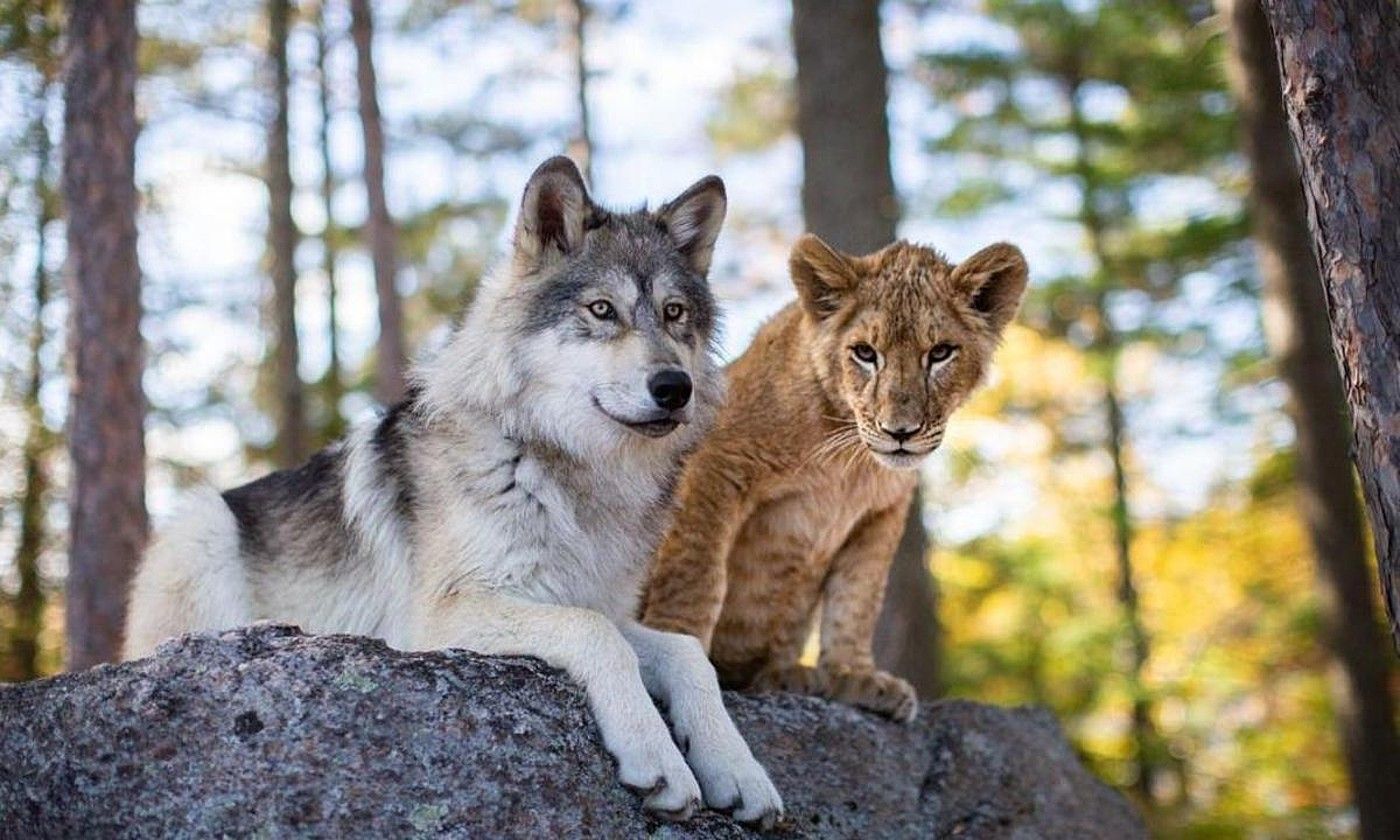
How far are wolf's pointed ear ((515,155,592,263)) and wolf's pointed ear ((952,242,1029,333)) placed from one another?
1813 millimetres

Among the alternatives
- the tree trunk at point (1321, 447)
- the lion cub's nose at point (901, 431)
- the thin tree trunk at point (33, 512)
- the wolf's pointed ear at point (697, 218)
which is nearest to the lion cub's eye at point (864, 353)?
the lion cub's nose at point (901, 431)

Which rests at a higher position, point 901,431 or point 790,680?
point 901,431

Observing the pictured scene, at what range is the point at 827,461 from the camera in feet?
18.5

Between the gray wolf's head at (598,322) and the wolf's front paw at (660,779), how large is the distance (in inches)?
44.9

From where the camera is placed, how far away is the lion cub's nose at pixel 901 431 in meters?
5.23

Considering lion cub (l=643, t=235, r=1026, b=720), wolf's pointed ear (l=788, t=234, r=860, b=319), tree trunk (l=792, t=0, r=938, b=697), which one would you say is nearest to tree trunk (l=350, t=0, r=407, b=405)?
tree trunk (l=792, t=0, r=938, b=697)

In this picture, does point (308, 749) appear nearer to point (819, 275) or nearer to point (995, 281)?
point (819, 275)

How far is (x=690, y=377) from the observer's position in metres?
4.43

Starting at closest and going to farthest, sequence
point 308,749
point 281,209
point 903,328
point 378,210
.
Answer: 1. point 308,749
2. point 903,328
3. point 378,210
4. point 281,209

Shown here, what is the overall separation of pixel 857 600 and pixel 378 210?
954 cm

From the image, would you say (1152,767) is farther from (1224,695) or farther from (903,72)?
(903,72)

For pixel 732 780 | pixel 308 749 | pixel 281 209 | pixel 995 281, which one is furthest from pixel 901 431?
pixel 281 209

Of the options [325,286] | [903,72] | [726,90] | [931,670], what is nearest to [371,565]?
[931,670]

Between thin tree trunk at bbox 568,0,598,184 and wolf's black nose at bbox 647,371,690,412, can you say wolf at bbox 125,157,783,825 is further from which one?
thin tree trunk at bbox 568,0,598,184
